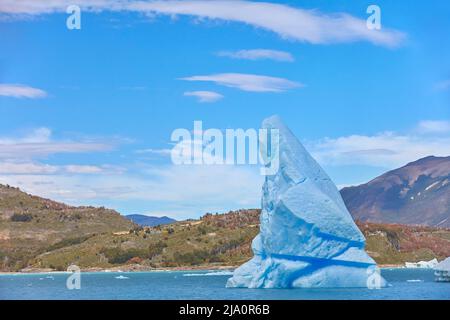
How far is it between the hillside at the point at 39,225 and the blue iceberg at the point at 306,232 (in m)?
78.7

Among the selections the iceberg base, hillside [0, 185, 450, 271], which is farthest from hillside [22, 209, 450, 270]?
the iceberg base

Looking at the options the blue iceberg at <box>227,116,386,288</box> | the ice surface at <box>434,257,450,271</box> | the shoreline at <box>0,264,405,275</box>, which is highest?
the blue iceberg at <box>227,116,386,288</box>

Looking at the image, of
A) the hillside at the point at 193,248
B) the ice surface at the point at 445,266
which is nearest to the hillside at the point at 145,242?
the hillside at the point at 193,248

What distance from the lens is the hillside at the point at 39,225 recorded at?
11594 centimetres

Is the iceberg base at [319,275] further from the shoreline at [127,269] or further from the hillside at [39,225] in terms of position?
the hillside at [39,225]

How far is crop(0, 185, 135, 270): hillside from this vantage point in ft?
380

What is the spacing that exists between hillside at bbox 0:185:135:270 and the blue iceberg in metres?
78.7

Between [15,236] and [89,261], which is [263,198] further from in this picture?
[15,236]

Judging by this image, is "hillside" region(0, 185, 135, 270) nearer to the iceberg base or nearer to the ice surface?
the ice surface

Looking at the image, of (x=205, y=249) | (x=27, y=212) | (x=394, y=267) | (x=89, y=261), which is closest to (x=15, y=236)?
(x=27, y=212)

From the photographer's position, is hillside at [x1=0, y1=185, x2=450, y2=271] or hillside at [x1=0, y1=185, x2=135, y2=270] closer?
hillside at [x1=0, y1=185, x2=450, y2=271]

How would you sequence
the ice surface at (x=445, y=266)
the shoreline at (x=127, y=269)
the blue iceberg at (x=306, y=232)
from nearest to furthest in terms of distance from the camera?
1. the blue iceberg at (x=306, y=232)
2. the ice surface at (x=445, y=266)
3. the shoreline at (x=127, y=269)

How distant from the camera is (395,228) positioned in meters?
124
